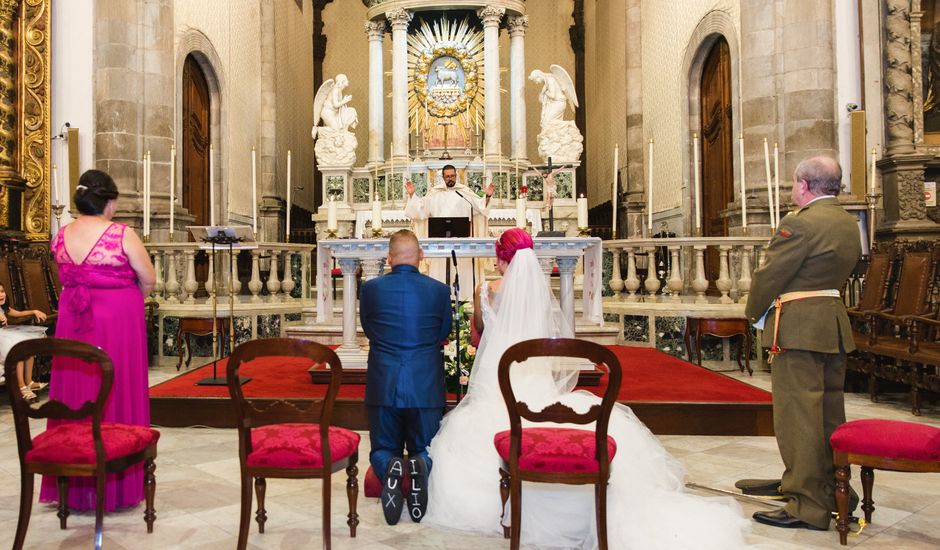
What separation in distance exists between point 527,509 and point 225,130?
10.8 meters

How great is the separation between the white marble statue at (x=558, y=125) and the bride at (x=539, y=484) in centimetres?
961

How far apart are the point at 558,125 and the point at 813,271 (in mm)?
10419

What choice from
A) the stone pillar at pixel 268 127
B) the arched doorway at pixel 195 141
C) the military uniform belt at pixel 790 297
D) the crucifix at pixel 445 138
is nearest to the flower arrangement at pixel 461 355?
the military uniform belt at pixel 790 297

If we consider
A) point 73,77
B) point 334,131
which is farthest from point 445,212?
point 334,131

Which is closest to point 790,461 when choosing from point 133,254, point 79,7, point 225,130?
point 133,254

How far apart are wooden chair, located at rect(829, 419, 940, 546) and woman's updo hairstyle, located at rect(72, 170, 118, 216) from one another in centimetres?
383

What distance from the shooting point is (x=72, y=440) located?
3.57m

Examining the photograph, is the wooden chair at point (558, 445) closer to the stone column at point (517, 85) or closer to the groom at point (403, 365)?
the groom at point (403, 365)

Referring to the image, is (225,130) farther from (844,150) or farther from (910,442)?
(910,442)

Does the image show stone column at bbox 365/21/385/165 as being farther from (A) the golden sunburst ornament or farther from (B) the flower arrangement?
(B) the flower arrangement

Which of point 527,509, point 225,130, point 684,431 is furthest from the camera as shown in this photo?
point 225,130

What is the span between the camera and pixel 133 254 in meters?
4.16

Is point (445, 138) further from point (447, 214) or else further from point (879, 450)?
point (879, 450)

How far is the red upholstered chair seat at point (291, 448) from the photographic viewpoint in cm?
346
